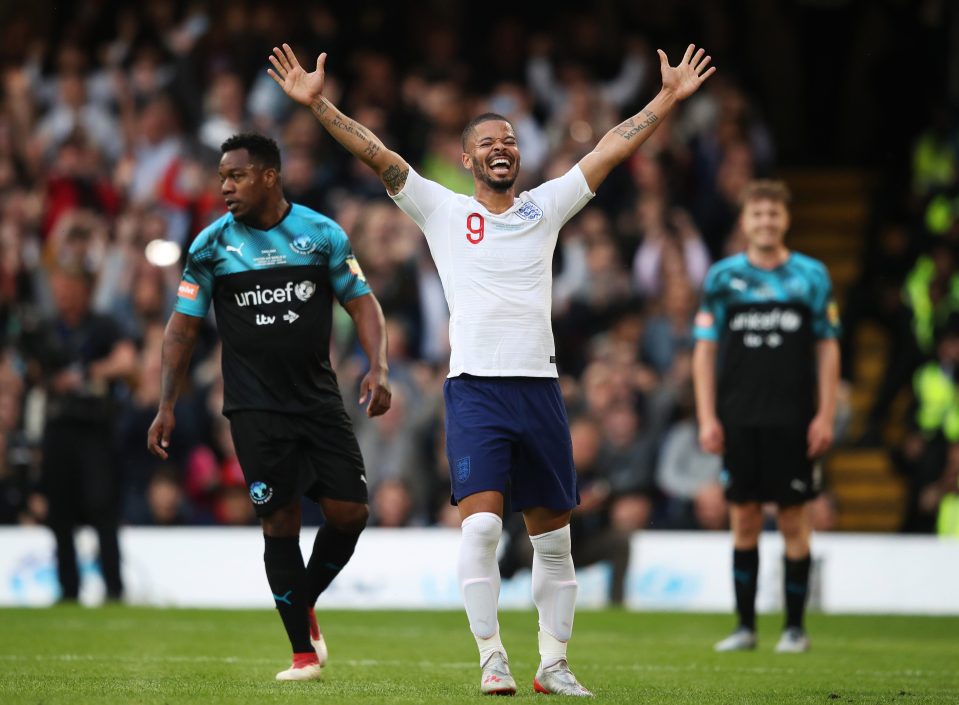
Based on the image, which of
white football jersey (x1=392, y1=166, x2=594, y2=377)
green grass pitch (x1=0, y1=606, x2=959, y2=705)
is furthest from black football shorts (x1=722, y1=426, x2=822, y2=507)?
white football jersey (x1=392, y1=166, x2=594, y2=377)

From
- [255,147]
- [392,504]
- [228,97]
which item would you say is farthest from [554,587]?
[228,97]

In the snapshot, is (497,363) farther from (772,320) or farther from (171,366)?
(772,320)

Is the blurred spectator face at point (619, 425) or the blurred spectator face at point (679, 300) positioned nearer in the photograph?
the blurred spectator face at point (619, 425)

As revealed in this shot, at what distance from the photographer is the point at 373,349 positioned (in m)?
8.13

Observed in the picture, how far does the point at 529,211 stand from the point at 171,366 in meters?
1.80

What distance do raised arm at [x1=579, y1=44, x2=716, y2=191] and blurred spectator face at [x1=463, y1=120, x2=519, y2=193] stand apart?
1.13ft

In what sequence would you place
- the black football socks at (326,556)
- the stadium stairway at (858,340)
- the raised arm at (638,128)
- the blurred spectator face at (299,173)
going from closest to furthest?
the raised arm at (638,128) → the black football socks at (326,556) → the blurred spectator face at (299,173) → the stadium stairway at (858,340)

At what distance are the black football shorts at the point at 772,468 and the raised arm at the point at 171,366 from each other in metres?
3.69

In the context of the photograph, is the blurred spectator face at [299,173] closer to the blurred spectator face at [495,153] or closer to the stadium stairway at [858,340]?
the stadium stairway at [858,340]

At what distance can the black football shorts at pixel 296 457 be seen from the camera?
797 cm

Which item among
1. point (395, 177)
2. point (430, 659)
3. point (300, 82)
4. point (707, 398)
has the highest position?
point (300, 82)

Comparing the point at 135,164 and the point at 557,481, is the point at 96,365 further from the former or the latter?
the point at 557,481

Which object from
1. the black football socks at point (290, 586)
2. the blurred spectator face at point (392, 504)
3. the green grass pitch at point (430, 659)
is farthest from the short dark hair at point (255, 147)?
the blurred spectator face at point (392, 504)

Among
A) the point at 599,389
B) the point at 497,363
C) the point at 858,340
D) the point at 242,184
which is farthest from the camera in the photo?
the point at 858,340
